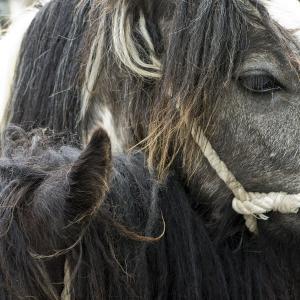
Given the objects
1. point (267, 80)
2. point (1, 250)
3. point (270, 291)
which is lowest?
point (270, 291)

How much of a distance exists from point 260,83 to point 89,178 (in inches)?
21.1

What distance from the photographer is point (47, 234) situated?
A: 3.75 ft

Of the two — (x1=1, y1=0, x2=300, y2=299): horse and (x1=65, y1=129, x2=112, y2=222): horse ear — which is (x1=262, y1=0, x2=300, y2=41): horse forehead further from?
(x1=65, y1=129, x2=112, y2=222): horse ear

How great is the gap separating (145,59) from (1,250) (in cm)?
61

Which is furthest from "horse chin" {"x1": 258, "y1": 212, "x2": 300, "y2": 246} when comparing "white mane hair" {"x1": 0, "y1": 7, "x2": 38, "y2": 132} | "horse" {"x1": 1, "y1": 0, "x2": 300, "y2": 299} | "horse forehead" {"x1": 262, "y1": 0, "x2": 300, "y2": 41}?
"white mane hair" {"x1": 0, "y1": 7, "x2": 38, "y2": 132}

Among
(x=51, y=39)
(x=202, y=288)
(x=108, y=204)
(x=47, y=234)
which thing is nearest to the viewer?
(x=47, y=234)

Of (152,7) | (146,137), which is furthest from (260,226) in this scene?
(152,7)

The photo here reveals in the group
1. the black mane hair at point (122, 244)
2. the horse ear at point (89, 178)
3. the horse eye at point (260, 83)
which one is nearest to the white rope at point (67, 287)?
the black mane hair at point (122, 244)

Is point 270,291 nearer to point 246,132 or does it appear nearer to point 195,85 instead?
point 246,132

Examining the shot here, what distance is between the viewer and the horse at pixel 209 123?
1416mm

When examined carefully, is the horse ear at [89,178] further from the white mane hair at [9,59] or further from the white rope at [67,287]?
the white mane hair at [9,59]

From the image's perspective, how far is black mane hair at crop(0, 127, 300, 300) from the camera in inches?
45.3

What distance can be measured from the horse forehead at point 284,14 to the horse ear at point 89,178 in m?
0.62

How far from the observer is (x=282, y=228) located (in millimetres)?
1505
